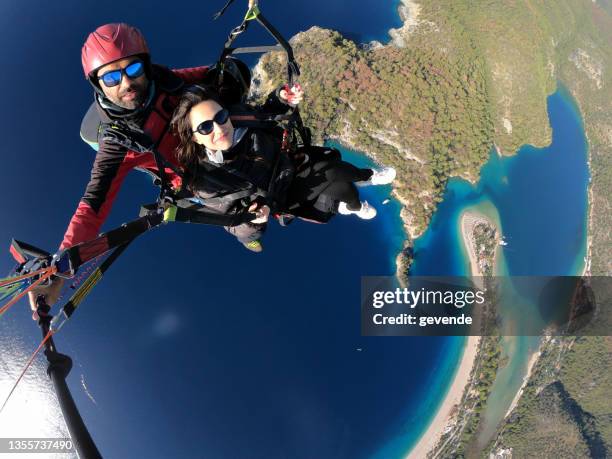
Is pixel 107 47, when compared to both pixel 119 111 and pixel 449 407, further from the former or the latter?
pixel 449 407

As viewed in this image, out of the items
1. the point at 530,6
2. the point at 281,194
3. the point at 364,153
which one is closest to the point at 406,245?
the point at 364,153

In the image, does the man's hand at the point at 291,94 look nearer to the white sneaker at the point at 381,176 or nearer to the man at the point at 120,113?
the man at the point at 120,113

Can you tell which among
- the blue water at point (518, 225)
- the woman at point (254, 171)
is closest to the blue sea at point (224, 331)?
the blue water at point (518, 225)

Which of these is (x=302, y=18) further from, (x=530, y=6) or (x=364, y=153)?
(x=530, y=6)

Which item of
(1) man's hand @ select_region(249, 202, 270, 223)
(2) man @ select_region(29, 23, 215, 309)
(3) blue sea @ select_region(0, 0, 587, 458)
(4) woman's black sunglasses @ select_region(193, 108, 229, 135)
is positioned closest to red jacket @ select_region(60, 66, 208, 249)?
(2) man @ select_region(29, 23, 215, 309)

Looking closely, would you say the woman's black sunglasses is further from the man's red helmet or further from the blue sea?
the blue sea

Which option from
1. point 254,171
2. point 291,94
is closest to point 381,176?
point 291,94
